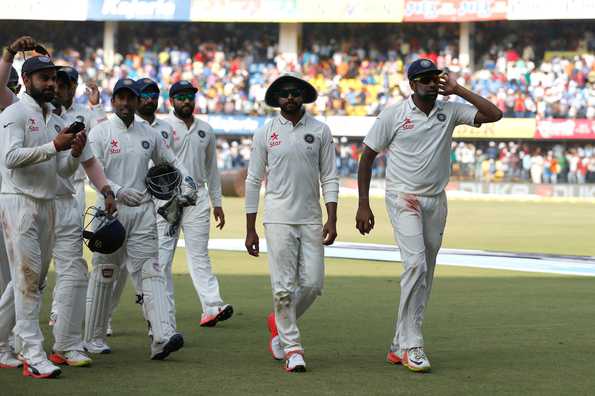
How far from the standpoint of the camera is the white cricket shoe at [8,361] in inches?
324

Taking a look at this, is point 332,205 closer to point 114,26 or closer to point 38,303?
point 38,303

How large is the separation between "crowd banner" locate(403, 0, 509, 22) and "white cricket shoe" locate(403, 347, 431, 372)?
37.2 metres

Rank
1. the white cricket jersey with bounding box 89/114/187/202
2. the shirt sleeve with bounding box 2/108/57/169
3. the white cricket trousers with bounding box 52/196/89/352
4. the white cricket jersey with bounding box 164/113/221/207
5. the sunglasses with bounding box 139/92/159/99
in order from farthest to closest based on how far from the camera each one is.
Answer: the white cricket jersey with bounding box 164/113/221/207
the sunglasses with bounding box 139/92/159/99
the white cricket jersey with bounding box 89/114/187/202
the white cricket trousers with bounding box 52/196/89/352
the shirt sleeve with bounding box 2/108/57/169

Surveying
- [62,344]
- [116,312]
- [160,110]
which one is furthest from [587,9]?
[62,344]

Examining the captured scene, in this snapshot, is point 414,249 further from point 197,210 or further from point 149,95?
point 197,210

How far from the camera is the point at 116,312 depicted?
11.2 meters

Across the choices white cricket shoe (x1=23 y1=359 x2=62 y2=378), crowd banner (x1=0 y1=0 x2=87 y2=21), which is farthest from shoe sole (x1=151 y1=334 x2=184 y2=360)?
crowd banner (x1=0 y1=0 x2=87 y2=21)

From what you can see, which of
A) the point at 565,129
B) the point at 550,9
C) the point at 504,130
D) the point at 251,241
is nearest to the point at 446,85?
the point at 251,241

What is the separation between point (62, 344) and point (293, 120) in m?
2.22

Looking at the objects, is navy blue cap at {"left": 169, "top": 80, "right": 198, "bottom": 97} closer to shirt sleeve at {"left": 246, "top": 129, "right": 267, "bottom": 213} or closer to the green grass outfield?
the green grass outfield

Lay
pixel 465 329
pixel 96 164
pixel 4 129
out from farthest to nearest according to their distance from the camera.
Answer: pixel 465 329, pixel 96 164, pixel 4 129

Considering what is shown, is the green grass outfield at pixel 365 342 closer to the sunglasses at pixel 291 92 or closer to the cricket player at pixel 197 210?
the cricket player at pixel 197 210

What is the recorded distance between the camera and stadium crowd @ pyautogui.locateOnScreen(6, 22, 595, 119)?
140 ft

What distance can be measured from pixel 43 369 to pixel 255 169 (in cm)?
206
